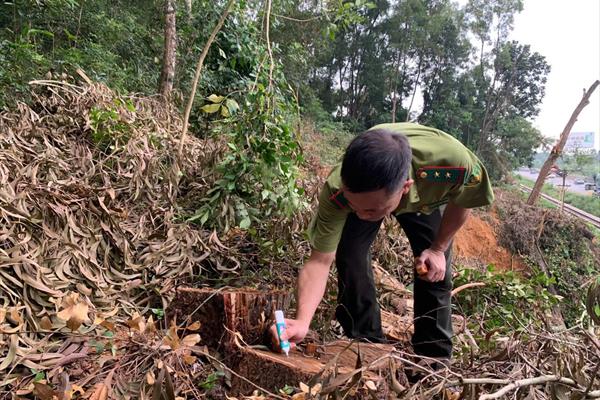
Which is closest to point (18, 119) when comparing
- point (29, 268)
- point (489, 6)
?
point (29, 268)

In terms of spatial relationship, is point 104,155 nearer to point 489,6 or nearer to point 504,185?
point 504,185

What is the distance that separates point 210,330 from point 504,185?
14295 millimetres

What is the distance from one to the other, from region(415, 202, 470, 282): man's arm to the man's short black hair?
0.57 metres

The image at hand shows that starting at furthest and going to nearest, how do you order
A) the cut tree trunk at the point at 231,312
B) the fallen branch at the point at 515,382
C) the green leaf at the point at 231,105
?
the green leaf at the point at 231,105, the cut tree trunk at the point at 231,312, the fallen branch at the point at 515,382

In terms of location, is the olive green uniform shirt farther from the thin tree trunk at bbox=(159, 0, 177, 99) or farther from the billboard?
the billboard

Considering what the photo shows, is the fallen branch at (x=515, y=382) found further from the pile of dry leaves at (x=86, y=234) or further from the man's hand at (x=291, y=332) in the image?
the pile of dry leaves at (x=86, y=234)

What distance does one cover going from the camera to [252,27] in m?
5.22

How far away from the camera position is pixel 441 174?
158 cm

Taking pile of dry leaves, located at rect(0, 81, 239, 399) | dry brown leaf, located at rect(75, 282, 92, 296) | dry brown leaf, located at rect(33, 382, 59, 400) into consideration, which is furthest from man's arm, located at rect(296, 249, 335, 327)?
dry brown leaf, located at rect(75, 282, 92, 296)

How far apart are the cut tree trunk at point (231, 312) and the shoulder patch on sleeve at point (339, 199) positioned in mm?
499

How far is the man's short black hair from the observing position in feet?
4.04

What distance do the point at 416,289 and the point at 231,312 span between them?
0.91 metres

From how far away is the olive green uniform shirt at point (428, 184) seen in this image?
1570 mm

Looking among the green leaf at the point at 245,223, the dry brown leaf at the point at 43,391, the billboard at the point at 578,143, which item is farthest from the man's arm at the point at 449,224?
the billboard at the point at 578,143
